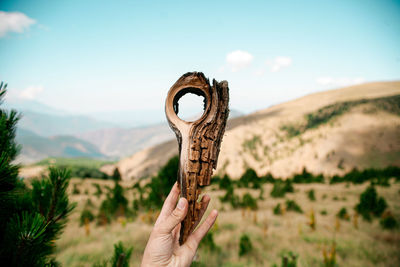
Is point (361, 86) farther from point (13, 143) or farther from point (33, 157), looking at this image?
point (33, 157)

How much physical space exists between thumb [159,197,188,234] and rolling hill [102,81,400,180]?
115ft

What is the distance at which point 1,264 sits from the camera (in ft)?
4.42

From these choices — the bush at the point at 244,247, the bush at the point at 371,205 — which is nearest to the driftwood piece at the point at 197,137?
the bush at the point at 244,247

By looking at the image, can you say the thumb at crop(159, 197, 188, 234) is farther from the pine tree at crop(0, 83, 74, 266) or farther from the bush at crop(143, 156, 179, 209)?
the bush at crop(143, 156, 179, 209)

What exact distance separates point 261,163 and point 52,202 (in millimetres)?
39192

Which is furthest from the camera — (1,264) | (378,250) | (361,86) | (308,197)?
(361,86)

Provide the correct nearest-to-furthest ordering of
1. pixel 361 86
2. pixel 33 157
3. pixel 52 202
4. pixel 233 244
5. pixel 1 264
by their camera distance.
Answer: pixel 1 264, pixel 52 202, pixel 233 244, pixel 361 86, pixel 33 157

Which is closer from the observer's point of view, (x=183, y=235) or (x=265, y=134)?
(x=183, y=235)

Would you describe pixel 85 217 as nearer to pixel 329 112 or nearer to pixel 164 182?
pixel 164 182

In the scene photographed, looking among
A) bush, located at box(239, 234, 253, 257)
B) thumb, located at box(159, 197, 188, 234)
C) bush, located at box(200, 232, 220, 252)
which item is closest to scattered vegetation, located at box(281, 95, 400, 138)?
bush, located at box(239, 234, 253, 257)

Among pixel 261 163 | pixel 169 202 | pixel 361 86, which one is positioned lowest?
pixel 261 163

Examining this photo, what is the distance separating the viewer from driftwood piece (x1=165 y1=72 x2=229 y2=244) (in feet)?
4.94

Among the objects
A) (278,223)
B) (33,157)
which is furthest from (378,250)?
(33,157)

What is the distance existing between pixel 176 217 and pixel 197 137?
627mm
